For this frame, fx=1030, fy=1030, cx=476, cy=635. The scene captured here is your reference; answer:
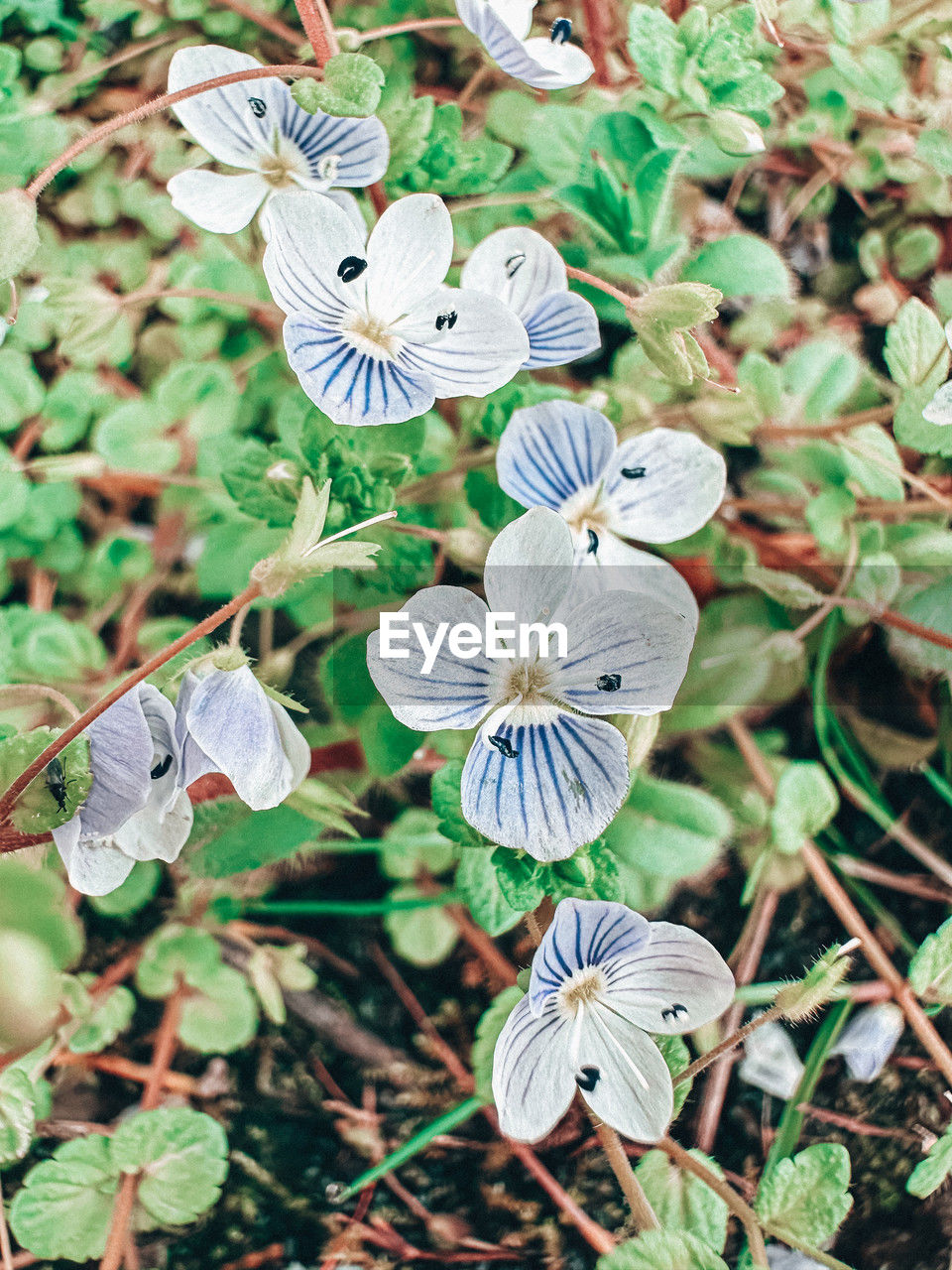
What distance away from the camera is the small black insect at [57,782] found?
546mm

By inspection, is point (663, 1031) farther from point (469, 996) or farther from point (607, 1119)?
point (469, 996)

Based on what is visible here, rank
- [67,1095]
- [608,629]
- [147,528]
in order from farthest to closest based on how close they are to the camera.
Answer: [147,528], [67,1095], [608,629]

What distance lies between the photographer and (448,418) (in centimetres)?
92

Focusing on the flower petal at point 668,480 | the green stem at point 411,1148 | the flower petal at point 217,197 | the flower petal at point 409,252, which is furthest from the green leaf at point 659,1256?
the flower petal at point 217,197

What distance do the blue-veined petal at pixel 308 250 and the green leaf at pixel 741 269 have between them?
0.96 feet

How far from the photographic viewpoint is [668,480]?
0.69m

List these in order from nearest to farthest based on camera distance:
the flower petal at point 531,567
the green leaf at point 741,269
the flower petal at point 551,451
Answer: the flower petal at point 531,567 → the flower petal at point 551,451 → the green leaf at point 741,269

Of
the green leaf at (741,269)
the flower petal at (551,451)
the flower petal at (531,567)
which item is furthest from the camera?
the green leaf at (741,269)

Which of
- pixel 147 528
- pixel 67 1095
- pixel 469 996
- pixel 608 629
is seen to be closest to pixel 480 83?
pixel 147 528

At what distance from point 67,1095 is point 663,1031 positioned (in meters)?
0.53

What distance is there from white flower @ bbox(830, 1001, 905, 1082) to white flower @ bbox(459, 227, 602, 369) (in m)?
0.58

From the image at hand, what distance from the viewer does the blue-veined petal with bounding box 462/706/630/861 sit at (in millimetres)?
532

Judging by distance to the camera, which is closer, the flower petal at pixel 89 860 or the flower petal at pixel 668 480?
the flower petal at pixel 89 860

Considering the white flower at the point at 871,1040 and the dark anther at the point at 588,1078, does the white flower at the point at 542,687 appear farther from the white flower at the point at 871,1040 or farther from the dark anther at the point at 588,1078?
the white flower at the point at 871,1040
